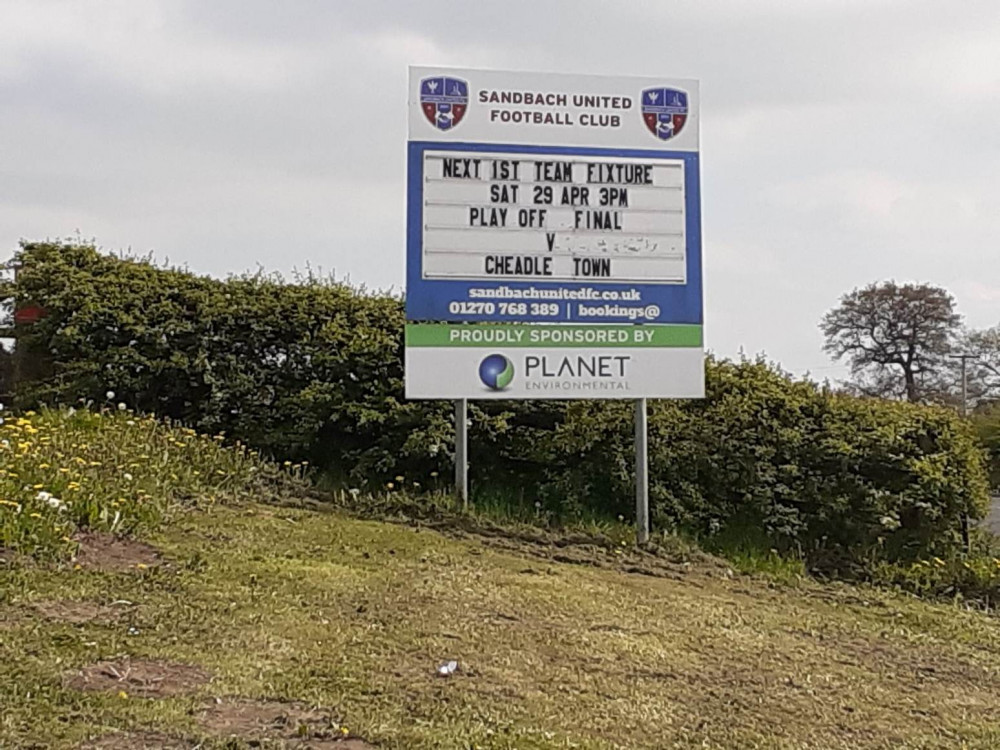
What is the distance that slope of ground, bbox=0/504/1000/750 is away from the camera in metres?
3.57

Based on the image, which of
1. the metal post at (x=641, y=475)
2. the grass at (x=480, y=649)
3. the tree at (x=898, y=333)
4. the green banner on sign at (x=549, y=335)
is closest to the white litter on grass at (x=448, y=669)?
the grass at (x=480, y=649)

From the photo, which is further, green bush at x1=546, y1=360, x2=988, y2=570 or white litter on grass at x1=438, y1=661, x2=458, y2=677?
green bush at x1=546, y1=360, x2=988, y2=570

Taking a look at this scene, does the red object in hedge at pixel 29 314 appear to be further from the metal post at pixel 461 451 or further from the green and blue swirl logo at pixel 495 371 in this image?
the green and blue swirl logo at pixel 495 371

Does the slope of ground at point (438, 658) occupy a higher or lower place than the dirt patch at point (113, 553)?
lower

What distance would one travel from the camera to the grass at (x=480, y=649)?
12.1 ft

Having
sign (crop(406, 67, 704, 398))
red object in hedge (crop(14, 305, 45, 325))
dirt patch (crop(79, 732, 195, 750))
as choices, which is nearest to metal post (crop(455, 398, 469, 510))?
sign (crop(406, 67, 704, 398))

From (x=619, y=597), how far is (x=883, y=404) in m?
3.83

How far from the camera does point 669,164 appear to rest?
8.38m

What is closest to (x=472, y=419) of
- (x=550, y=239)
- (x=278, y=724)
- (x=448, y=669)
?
(x=550, y=239)

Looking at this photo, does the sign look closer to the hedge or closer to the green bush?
the green bush

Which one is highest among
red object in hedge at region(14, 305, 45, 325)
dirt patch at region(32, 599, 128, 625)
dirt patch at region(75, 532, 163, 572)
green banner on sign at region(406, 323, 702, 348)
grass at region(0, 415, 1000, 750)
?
red object in hedge at region(14, 305, 45, 325)

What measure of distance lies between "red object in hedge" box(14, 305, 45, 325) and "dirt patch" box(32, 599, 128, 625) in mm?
5741

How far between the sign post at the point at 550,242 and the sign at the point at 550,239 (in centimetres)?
1

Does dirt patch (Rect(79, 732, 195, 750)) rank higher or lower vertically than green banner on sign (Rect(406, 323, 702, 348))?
lower
